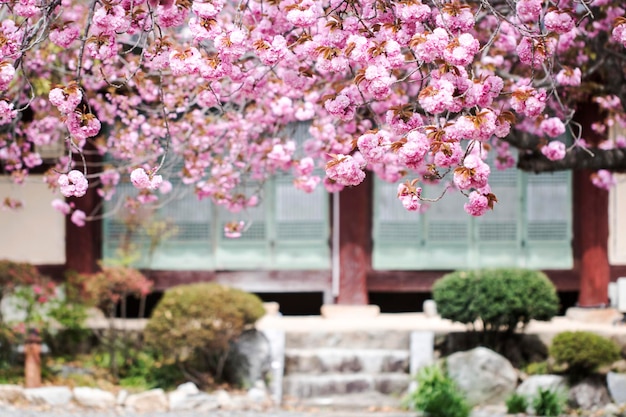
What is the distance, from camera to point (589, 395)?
10.0m

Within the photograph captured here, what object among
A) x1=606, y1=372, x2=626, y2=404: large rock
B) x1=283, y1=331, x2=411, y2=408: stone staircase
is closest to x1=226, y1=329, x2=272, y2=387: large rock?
x1=283, y1=331, x2=411, y2=408: stone staircase

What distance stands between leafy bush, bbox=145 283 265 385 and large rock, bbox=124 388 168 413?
55 cm

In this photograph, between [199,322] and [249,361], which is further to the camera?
[249,361]

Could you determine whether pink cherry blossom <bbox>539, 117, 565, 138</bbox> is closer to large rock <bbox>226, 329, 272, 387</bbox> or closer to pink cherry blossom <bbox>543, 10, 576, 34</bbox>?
pink cherry blossom <bbox>543, 10, 576, 34</bbox>

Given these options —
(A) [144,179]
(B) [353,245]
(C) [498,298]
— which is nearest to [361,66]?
(A) [144,179]

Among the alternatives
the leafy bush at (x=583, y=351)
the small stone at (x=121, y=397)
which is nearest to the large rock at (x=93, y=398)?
the small stone at (x=121, y=397)

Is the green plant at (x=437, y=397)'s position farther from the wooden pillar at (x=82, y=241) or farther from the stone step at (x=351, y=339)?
the wooden pillar at (x=82, y=241)

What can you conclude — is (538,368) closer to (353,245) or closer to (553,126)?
(353,245)

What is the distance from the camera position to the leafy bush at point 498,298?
10.8m

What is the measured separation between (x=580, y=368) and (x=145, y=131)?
5.11 metres

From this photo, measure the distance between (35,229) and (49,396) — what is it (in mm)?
3497

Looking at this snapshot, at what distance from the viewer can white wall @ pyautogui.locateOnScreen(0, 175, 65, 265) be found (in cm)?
1291

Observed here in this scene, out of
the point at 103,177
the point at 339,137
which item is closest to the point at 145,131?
the point at 103,177

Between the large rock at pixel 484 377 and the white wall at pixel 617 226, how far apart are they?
3.29m
